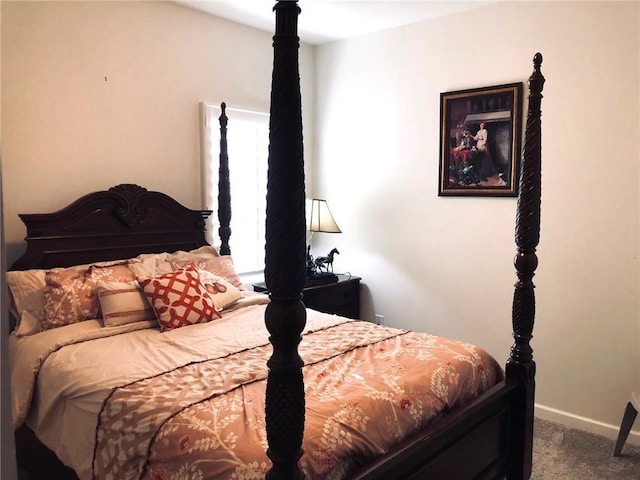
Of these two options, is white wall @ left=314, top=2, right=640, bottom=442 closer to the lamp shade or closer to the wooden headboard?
the lamp shade

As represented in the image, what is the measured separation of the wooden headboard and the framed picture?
1.82 m

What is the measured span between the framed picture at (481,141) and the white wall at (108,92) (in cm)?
155

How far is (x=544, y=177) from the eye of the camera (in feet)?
10.4

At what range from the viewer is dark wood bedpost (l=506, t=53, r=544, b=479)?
6.96ft

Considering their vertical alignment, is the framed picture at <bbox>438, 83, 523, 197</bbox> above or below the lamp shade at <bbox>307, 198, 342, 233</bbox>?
above

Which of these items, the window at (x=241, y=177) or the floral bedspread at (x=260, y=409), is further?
A: the window at (x=241, y=177)

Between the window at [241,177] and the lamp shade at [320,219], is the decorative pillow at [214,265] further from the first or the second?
the lamp shade at [320,219]

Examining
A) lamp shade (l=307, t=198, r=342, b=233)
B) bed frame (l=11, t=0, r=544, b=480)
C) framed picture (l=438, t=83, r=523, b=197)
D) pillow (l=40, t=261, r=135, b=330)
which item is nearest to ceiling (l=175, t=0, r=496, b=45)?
framed picture (l=438, t=83, r=523, b=197)

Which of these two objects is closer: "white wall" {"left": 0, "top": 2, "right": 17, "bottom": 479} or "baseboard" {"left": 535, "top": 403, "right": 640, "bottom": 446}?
"white wall" {"left": 0, "top": 2, "right": 17, "bottom": 479}

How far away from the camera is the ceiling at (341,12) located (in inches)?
132

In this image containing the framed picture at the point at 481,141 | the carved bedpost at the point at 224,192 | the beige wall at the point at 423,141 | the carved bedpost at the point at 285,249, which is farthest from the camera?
the carved bedpost at the point at 224,192

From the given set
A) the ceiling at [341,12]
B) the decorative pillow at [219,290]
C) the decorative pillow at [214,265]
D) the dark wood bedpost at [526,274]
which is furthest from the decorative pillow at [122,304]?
the ceiling at [341,12]

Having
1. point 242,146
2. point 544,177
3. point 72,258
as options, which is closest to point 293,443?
point 72,258

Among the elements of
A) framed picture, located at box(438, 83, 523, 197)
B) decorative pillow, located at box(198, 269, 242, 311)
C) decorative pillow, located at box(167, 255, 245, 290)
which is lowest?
decorative pillow, located at box(198, 269, 242, 311)
